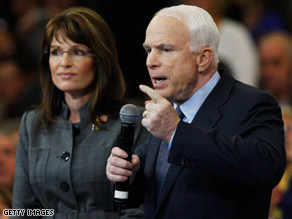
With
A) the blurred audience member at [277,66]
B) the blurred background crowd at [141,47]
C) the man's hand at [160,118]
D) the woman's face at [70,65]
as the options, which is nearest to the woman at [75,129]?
the woman's face at [70,65]

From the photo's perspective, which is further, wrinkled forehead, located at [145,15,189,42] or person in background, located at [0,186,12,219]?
person in background, located at [0,186,12,219]

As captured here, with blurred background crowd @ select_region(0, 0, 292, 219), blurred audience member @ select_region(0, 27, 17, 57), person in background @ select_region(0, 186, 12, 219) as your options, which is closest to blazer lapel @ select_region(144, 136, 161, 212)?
person in background @ select_region(0, 186, 12, 219)

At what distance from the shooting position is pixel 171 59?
7.49 ft

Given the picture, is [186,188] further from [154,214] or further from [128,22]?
[128,22]

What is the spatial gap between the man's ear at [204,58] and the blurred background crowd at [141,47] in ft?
6.79

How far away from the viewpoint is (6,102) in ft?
18.1

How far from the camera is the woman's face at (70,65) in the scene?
9.66 feet

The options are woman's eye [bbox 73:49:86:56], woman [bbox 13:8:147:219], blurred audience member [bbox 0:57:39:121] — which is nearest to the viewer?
woman [bbox 13:8:147:219]

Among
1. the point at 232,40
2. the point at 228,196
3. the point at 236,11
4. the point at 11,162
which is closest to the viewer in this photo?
the point at 228,196

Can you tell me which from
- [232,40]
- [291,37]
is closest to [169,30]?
[232,40]

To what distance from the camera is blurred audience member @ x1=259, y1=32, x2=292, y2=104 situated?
16.8 feet

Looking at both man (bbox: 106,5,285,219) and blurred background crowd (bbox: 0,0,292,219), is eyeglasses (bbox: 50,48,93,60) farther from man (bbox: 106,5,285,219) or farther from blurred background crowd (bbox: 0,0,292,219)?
blurred background crowd (bbox: 0,0,292,219)

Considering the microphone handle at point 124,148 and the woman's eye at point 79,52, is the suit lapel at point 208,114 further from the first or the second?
the woman's eye at point 79,52

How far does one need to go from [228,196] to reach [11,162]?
7.73ft
